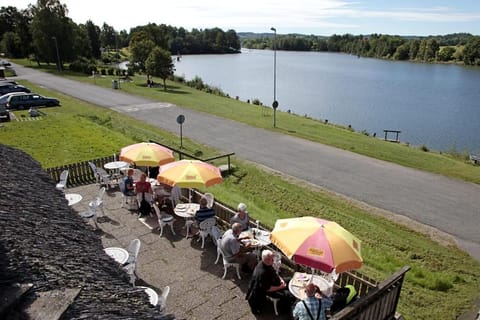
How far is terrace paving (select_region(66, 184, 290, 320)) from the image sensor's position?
25.6ft

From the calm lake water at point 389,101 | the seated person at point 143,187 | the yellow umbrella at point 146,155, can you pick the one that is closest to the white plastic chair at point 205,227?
the seated person at point 143,187

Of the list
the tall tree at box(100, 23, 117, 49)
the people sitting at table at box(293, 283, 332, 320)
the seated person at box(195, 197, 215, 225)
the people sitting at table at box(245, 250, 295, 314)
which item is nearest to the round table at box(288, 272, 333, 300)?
the people sitting at table at box(245, 250, 295, 314)

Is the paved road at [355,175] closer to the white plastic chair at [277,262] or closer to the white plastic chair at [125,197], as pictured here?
the white plastic chair at [277,262]

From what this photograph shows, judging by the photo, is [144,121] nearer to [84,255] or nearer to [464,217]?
[464,217]

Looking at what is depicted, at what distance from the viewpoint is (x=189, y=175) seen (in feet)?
35.8

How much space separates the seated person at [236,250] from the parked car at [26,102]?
93.8 feet

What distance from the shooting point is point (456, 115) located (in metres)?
48.0

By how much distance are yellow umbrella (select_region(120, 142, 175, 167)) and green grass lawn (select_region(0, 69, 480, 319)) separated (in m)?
3.20

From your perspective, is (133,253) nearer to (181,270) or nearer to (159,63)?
(181,270)

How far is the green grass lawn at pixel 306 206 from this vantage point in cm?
1042

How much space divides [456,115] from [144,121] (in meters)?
39.8

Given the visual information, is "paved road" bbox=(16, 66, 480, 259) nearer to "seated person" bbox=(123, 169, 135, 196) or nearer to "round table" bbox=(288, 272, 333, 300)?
"round table" bbox=(288, 272, 333, 300)

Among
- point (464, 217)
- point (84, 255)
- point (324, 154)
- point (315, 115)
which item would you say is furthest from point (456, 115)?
point (84, 255)

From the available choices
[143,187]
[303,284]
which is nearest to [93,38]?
[143,187]
